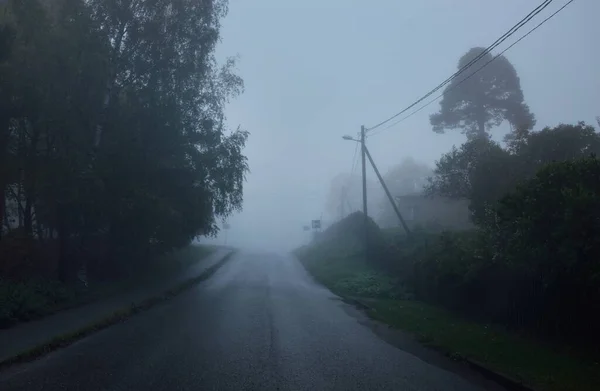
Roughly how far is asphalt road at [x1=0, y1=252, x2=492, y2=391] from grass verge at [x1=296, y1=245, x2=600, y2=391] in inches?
37.5

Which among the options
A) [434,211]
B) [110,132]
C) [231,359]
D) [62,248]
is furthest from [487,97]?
[231,359]

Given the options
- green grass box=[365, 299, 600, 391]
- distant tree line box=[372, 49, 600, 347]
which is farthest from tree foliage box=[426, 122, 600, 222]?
green grass box=[365, 299, 600, 391]

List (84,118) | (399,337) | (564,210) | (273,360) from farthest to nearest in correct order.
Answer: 1. (84,118)
2. (399,337)
3. (564,210)
4. (273,360)

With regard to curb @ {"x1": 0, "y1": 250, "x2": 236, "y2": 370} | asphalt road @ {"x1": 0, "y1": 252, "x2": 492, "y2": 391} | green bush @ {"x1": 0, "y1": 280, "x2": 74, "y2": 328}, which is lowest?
asphalt road @ {"x1": 0, "y1": 252, "x2": 492, "y2": 391}

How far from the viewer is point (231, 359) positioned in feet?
34.6

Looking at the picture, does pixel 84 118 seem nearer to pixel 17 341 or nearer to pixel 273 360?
pixel 17 341

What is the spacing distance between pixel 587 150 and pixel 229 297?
591 inches

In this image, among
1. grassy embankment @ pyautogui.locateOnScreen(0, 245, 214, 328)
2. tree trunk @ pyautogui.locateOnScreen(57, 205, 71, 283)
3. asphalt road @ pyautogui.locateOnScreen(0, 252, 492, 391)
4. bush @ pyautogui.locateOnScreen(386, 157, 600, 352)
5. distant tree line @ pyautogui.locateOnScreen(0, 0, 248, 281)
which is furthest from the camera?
tree trunk @ pyautogui.locateOnScreen(57, 205, 71, 283)

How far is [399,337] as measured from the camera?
14.6m

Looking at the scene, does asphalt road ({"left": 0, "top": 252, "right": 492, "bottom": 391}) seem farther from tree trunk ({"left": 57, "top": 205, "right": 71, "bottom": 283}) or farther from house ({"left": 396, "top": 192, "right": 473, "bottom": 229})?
house ({"left": 396, "top": 192, "right": 473, "bottom": 229})

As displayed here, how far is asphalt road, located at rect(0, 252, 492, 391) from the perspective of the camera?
8.80 m

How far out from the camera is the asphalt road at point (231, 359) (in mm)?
8797

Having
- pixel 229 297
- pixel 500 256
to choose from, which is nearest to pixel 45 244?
pixel 229 297

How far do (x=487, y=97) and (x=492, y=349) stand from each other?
3768 centimetres
